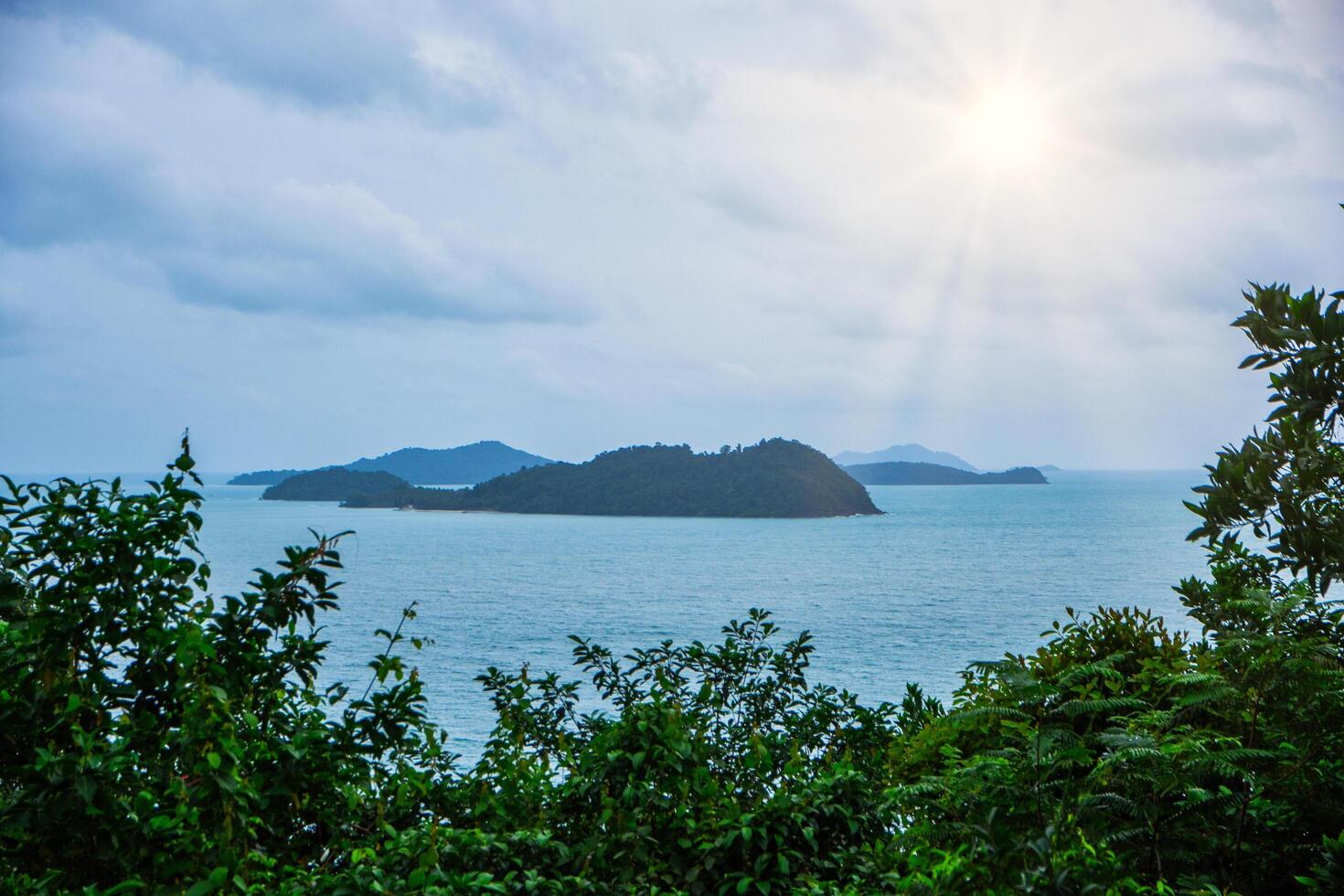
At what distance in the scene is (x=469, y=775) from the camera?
4.33 m

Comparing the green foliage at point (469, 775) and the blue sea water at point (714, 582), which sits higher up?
the green foliage at point (469, 775)

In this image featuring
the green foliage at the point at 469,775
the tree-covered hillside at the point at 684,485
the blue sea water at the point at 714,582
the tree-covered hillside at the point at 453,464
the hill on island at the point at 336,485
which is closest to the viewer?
the green foliage at the point at 469,775

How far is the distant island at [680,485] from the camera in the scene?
135m

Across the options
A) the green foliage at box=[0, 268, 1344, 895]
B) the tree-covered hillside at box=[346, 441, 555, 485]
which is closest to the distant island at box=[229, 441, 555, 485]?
the tree-covered hillside at box=[346, 441, 555, 485]

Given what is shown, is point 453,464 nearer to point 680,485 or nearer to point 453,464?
point 453,464

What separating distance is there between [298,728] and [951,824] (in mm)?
2343

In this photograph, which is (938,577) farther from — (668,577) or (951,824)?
(951,824)

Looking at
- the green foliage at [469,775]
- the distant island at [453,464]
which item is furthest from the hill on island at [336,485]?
the green foliage at [469,775]

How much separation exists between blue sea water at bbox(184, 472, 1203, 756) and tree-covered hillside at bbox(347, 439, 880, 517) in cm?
289

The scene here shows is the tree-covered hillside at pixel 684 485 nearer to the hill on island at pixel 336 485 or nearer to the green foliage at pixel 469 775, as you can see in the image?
the hill on island at pixel 336 485

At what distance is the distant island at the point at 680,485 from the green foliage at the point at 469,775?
130 meters

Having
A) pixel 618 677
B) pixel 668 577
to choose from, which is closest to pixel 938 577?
pixel 668 577

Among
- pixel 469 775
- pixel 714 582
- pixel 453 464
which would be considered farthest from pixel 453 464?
pixel 469 775

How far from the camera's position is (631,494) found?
135875 mm
